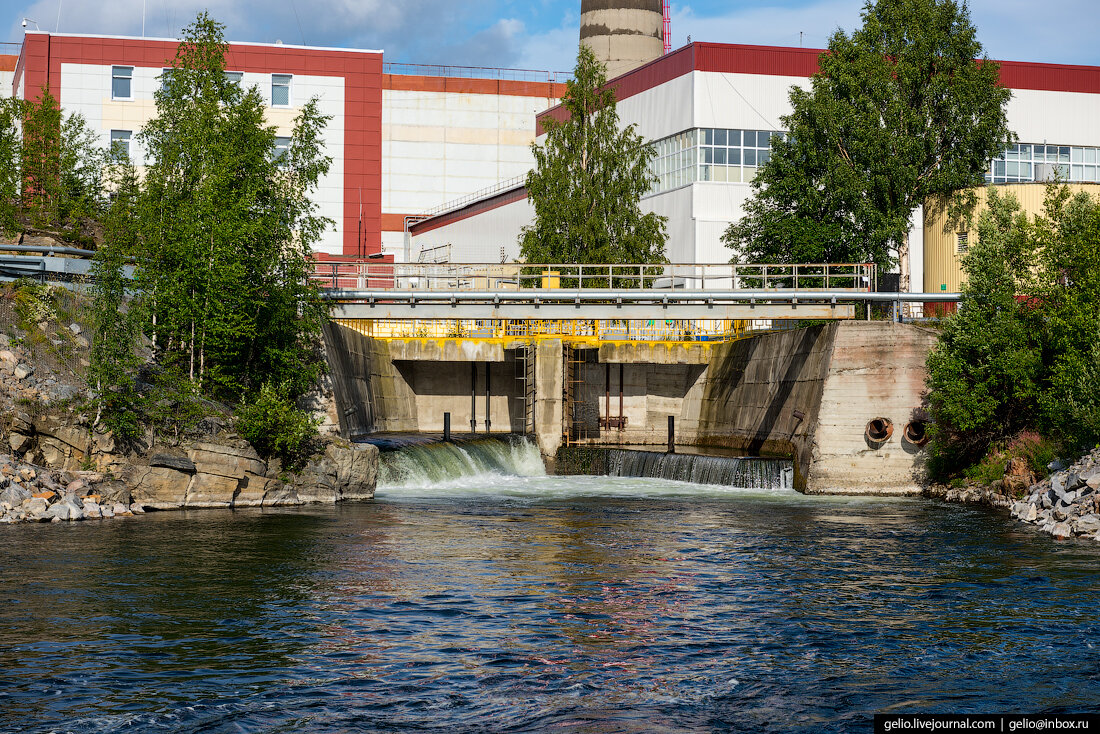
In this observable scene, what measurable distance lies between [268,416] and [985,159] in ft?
105

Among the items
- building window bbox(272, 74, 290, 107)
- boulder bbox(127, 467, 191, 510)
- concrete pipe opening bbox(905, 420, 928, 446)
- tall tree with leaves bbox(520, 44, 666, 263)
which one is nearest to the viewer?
boulder bbox(127, 467, 191, 510)

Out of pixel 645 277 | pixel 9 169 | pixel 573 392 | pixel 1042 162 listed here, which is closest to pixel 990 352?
pixel 645 277

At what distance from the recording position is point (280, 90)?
244ft

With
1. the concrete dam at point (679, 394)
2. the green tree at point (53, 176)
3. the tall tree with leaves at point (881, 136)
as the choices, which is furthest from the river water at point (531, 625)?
the tall tree with leaves at point (881, 136)

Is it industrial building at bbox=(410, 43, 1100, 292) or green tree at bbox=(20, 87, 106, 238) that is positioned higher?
industrial building at bbox=(410, 43, 1100, 292)

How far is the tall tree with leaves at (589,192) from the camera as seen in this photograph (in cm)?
5025

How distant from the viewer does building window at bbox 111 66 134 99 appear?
239ft

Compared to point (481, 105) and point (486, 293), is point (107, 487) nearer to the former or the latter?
point (486, 293)

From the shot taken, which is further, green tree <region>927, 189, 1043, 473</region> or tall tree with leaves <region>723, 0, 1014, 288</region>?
tall tree with leaves <region>723, 0, 1014, 288</region>

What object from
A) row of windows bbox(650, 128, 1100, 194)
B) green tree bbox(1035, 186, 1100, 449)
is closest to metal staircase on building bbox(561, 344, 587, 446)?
row of windows bbox(650, 128, 1100, 194)

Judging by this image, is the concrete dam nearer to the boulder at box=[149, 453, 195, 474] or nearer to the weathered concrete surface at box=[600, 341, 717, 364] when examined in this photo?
the weathered concrete surface at box=[600, 341, 717, 364]

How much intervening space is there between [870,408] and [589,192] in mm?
20085

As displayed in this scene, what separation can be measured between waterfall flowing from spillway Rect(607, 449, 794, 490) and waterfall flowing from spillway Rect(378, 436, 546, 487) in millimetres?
5155

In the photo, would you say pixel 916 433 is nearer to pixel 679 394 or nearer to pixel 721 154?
pixel 679 394
